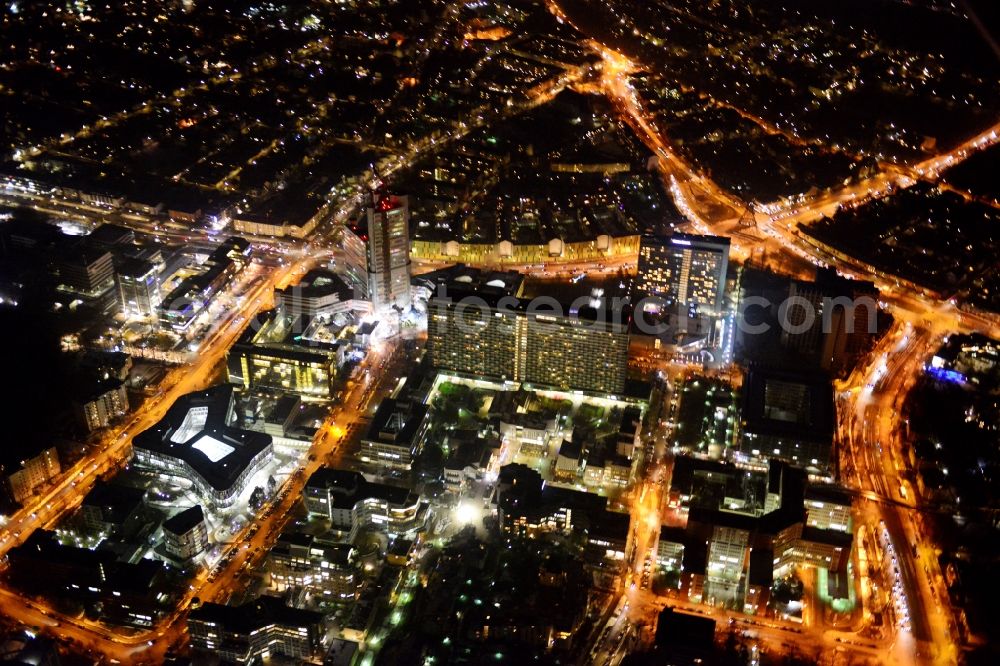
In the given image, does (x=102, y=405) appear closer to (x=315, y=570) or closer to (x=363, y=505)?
(x=363, y=505)

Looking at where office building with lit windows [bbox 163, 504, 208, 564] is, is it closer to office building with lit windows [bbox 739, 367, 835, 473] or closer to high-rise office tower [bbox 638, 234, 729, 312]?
office building with lit windows [bbox 739, 367, 835, 473]

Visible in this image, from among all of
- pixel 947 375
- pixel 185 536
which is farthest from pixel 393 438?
pixel 947 375

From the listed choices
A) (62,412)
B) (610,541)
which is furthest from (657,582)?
(62,412)

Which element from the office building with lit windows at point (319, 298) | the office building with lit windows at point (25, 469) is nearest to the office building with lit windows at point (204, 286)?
the office building with lit windows at point (319, 298)

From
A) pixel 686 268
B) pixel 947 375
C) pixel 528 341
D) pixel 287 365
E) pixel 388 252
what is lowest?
pixel 947 375

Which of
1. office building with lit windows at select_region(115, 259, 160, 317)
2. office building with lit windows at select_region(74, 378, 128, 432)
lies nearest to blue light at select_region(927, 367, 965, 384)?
office building with lit windows at select_region(74, 378, 128, 432)

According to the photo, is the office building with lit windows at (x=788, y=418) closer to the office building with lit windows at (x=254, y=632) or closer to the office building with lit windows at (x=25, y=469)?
the office building with lit windows at (x=254, y=632)
